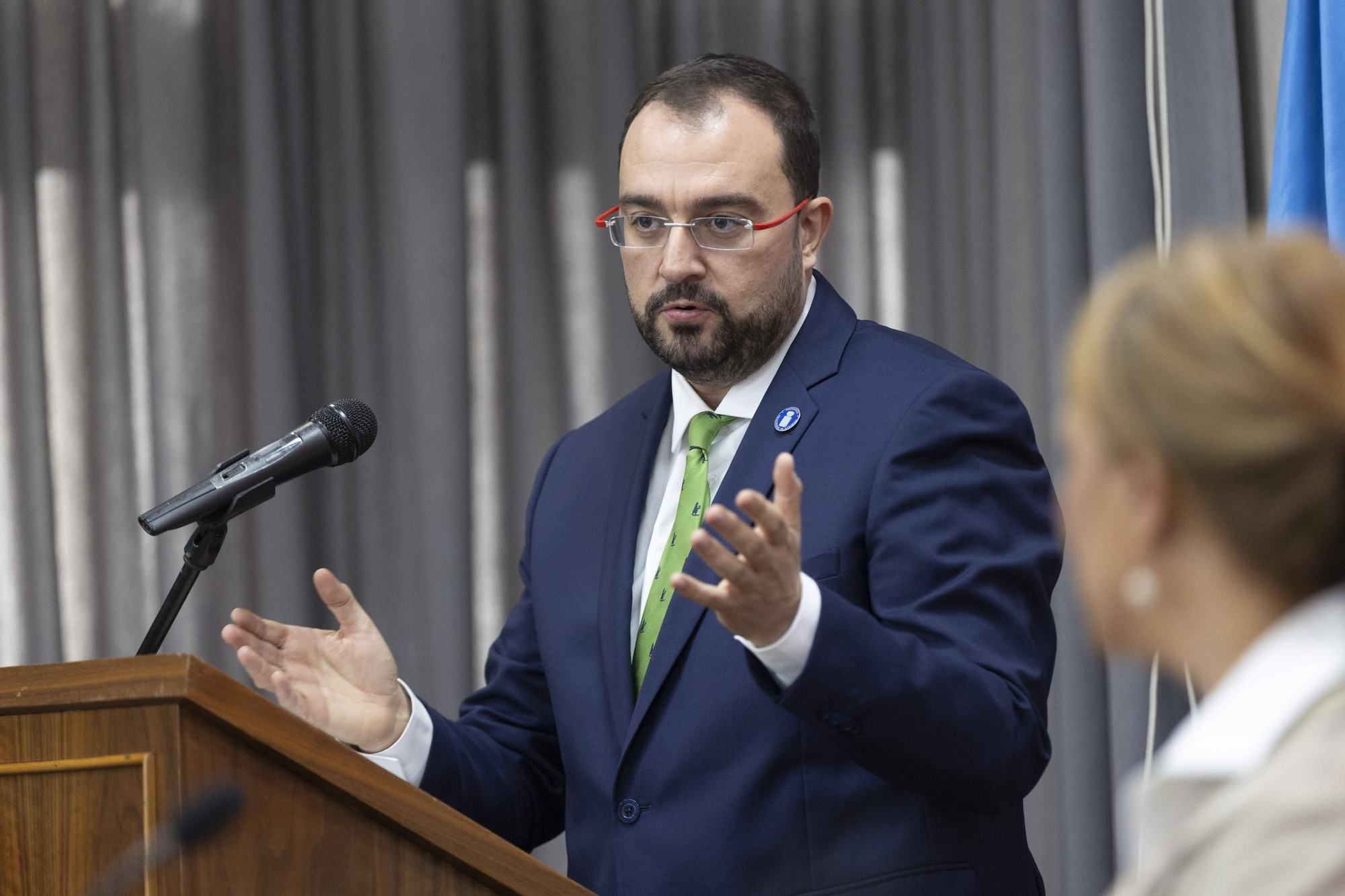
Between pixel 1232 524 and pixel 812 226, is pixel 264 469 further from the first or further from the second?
pixel 1232 524

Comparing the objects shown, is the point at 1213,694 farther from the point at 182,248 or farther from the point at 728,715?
the point at 182,248

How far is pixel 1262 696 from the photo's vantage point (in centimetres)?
86

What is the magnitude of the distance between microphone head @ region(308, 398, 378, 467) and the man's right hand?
0.16 m

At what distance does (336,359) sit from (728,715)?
227cm

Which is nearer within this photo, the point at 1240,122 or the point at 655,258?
the point at 655,258

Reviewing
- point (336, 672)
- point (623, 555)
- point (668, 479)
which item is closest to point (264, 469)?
point (336, 672)

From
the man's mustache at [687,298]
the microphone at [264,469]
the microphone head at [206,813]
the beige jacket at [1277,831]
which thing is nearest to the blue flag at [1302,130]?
the man's mustache at [687,298]

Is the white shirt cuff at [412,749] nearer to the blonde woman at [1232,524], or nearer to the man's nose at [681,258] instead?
the man's nose at [681,258]

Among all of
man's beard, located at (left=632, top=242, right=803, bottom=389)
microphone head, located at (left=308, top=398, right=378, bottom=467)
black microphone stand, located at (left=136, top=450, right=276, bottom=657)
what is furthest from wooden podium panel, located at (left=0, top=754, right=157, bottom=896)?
man's beard, located at (left=632, top=242, right=803, bottom=389)

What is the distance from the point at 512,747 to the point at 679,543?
44cm

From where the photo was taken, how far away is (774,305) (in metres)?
2.09

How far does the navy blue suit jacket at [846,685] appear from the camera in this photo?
161 cm

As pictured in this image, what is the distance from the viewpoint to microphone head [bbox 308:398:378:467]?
1738 mm

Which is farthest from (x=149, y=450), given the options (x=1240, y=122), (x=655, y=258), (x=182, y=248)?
(x=1240, y=122)
